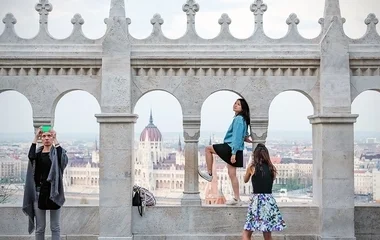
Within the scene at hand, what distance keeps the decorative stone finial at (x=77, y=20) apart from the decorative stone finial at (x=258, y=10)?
317 centimetres

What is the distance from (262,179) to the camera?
434 inches

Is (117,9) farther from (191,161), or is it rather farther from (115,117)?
(191,161)

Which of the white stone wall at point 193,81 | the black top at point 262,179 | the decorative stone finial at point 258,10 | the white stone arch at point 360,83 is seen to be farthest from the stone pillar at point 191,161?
the white stone arch at point 360,83

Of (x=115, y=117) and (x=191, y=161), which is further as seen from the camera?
(x=191, y=161)

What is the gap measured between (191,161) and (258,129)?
4.47ft

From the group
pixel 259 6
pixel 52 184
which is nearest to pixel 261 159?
pixel 52 184

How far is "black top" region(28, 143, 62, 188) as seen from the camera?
1040 cm

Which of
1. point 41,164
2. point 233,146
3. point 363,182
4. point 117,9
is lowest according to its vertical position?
point 363,182

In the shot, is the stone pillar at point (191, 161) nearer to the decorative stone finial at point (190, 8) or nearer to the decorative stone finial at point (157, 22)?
the decorative stone finial at point (157, 22)

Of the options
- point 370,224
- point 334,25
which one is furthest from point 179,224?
point 334,25

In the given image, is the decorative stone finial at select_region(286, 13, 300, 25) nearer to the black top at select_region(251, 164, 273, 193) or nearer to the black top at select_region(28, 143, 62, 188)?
the black top at select_region(251, 164, 273, 193)

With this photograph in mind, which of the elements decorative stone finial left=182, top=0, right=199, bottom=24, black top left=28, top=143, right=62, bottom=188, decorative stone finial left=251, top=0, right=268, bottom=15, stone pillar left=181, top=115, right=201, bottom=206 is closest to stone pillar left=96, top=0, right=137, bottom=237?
stone pillar left=181, top=115, right=201, bottom=206

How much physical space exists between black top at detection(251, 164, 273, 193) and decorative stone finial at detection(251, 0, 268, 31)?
11.2 ft

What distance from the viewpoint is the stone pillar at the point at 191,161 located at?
13188 mm
